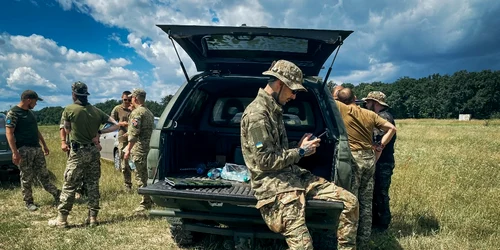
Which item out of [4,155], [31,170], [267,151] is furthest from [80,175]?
[267,151]

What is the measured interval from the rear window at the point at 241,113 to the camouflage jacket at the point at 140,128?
4.48ft

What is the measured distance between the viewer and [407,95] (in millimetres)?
97688

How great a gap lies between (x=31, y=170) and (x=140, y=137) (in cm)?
190

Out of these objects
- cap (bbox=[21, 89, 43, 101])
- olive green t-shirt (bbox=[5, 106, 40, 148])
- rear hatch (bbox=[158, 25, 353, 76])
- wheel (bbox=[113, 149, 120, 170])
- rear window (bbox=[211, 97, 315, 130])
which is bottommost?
wheel (bbox=[113, 149, 120, 170])

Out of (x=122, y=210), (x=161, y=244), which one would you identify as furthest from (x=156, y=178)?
(x=122, y=210)

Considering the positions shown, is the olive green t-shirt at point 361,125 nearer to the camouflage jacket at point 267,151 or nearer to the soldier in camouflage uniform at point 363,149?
the soldier in camouflage uniform at point 363,149

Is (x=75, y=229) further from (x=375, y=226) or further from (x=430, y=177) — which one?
(x=430, y=177)

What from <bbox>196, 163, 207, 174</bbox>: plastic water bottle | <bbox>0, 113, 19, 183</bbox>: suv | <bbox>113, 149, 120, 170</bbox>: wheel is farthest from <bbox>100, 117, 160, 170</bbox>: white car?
<bbox>196, 163, 207, 174</bbox>: plastic water bottle

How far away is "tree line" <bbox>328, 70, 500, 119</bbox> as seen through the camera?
268ft

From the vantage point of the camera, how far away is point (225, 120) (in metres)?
5.23

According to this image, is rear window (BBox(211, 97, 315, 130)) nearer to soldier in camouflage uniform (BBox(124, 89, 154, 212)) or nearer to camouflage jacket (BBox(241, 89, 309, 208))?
soldier in camouflage uniform (BBox(124, 89, 154, 212))

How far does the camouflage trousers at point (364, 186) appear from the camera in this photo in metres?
4.25

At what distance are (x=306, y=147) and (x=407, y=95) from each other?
10283cm

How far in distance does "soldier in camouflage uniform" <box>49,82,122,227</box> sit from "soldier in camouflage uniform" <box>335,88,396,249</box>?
3.38 m
